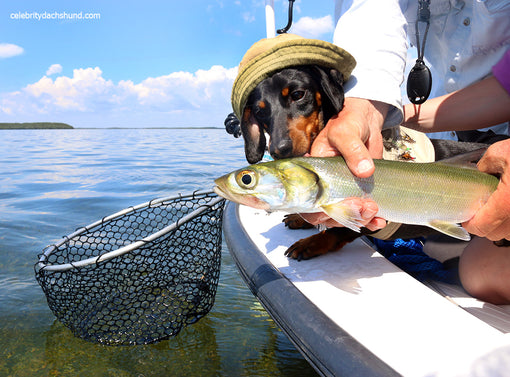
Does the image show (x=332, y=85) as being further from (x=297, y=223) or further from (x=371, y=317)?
(x=371, y=317)

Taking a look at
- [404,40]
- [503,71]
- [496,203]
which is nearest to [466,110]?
[503,71]

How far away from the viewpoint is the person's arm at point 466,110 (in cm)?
335

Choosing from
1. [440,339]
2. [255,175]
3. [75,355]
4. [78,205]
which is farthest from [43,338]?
[78,205]

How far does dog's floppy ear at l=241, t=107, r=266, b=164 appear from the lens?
4.08 m

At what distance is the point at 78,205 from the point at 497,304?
771 centimetres

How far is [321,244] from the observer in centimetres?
286

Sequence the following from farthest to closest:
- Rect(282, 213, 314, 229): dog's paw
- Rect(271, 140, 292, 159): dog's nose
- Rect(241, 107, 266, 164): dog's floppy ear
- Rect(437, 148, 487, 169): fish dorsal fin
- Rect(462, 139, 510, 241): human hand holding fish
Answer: Rect(241, 107, 266, 164): dog's floppy ear, Rect(282, 213, 314, 229): dog's paw, Rect(271, 140, 292, 159): dog's nose, Rect(437, 148, 487, 169): fish dorsal fin, Rect(462, 139, 510, 241): human hand holding fish

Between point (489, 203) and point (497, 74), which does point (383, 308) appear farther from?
point (497, 74)

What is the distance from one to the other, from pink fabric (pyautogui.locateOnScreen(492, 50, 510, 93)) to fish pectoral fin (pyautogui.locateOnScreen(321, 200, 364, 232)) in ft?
7.44

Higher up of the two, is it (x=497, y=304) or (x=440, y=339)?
(x=440, y=339)

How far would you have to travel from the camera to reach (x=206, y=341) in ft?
11.0

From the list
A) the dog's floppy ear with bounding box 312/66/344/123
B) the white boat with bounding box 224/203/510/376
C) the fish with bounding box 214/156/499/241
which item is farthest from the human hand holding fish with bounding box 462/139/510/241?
the dog's floppy ear with bounding box 312/66/344/123

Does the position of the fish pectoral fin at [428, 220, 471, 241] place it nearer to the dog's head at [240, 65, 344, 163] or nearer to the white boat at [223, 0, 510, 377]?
the white boat at [223, 0, 510, 377]

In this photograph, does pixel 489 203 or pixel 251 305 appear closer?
pixel 489 203
